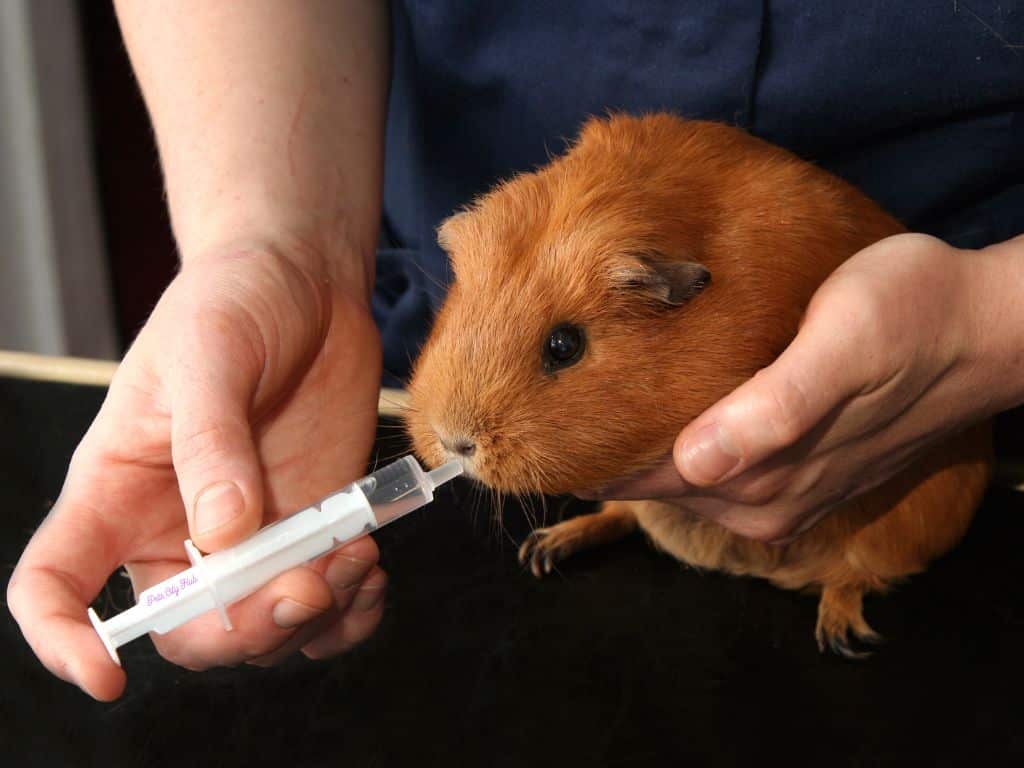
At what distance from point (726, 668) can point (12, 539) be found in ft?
3.65

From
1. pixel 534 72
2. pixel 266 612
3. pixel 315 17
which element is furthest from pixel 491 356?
pixel 315 17

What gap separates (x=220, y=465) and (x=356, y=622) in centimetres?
41

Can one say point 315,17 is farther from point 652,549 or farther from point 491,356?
point 652,549

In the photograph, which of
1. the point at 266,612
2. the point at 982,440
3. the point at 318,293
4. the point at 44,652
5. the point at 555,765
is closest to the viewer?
the point at 44,652

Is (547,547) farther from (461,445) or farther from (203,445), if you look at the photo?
(203,445)

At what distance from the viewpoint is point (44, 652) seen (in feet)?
3.05

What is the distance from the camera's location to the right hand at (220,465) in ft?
3.12

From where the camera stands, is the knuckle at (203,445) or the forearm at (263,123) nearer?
the knuckle at (203,445)

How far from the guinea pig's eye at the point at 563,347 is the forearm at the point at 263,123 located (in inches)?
15.8

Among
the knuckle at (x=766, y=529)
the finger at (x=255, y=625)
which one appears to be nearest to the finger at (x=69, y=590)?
the finger at (x=255, y=625)

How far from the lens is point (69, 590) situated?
0.98 meters

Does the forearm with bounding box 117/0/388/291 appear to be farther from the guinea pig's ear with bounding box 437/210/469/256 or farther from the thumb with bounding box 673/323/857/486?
the thumb with bounding box 673/323/857/486

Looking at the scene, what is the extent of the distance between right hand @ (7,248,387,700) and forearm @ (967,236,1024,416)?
78 centimetres

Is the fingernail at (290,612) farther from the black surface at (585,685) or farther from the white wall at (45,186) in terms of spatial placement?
the white wall at (45,186)
